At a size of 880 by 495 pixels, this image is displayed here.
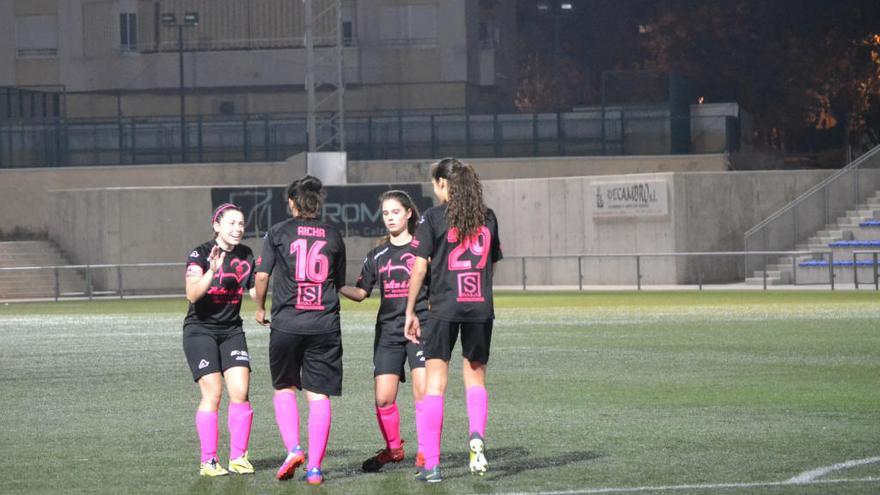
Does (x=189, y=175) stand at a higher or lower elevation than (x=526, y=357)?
higher

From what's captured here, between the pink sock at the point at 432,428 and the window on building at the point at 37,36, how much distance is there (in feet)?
182

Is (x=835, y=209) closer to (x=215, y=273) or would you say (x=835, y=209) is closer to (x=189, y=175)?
(x=189, y=175)

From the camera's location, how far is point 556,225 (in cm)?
4350

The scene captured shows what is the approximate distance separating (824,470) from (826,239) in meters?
31.4

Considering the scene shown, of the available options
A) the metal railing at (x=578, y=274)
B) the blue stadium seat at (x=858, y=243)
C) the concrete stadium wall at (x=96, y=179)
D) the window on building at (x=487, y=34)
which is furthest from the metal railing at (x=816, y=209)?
the window on building at (x=487, y=34)

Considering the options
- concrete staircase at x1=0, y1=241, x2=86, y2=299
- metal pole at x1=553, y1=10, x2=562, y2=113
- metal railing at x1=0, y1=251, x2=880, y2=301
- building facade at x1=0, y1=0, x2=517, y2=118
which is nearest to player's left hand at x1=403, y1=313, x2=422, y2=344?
metal railing at x1=0, y1=251, x2=880, y2=301

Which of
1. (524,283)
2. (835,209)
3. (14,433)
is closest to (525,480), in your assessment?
(14,433)

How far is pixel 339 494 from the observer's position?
969 cm

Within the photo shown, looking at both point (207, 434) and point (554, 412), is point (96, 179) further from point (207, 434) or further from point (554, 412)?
point (207, 434)

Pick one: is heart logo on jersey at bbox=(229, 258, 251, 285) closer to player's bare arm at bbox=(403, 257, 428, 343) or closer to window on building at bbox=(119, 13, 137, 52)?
player's bare arm at bbox=(403, 257, 428, 343)

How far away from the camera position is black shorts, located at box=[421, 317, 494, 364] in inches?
399

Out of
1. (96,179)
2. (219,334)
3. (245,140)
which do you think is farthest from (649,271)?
(219,334)

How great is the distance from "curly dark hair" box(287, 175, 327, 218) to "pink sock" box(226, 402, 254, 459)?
1.36m

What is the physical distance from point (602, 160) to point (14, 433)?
37011 millimetres
